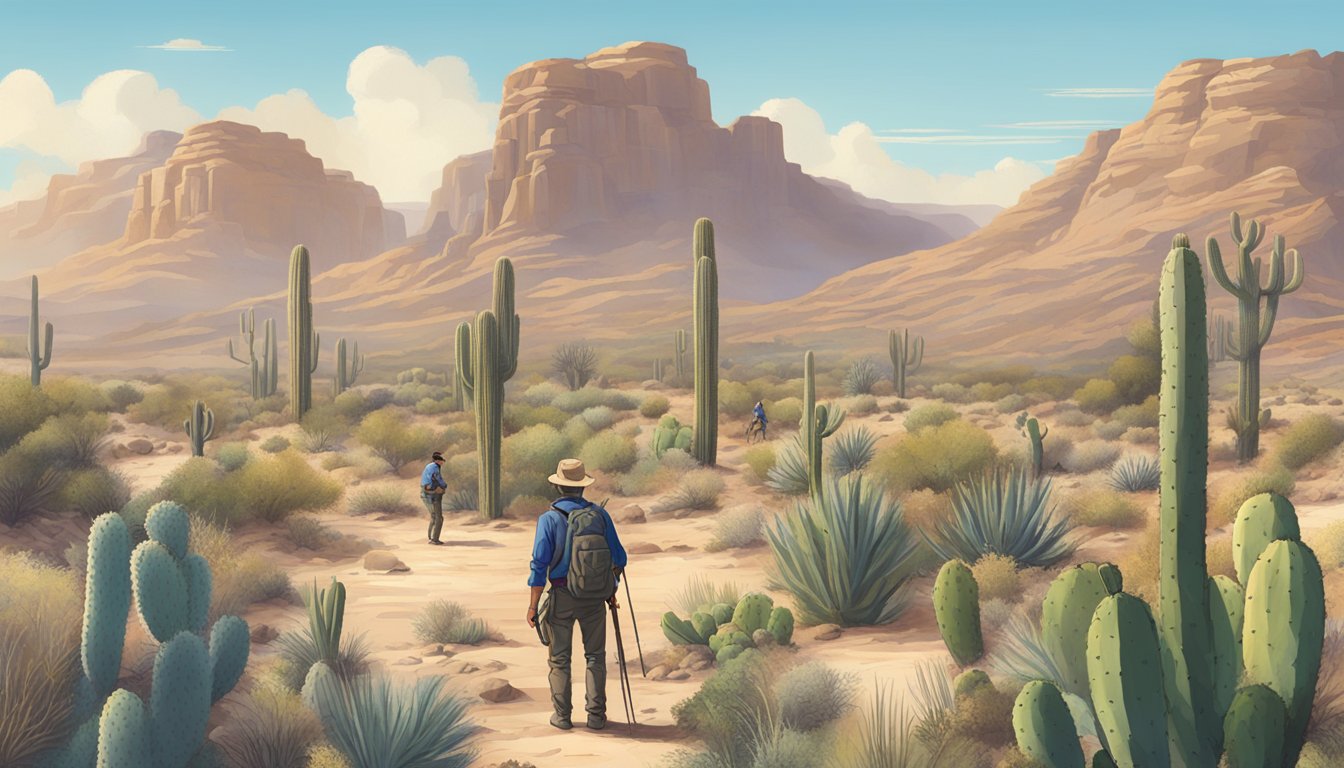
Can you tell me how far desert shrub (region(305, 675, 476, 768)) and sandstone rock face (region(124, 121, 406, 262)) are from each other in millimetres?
116360

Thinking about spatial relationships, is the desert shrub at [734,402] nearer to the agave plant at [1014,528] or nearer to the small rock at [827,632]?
the agave plant at [1014,528]

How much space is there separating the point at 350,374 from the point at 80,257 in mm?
80202

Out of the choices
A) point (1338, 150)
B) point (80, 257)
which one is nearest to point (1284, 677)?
point (1338, 150)

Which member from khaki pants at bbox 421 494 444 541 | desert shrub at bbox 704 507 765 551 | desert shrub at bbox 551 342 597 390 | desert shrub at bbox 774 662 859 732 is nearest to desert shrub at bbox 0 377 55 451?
khaki pants at bbox 421 494 444 541

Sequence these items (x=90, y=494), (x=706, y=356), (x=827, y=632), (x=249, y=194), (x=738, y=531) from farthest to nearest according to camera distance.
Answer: (x=249, y=194), (x=706, y=356), (x=738, y=531), (x=90, y=494), (x=827, y=632)

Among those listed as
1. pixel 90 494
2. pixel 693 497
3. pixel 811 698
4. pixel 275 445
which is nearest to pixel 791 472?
pixel 693 497

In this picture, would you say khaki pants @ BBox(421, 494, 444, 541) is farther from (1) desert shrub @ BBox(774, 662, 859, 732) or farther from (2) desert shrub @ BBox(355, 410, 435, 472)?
(1) desert shrub @ BBox(774, 662, 859, 732)

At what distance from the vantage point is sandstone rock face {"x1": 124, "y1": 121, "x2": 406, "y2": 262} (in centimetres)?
11950

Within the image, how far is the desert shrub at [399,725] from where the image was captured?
7.58 m

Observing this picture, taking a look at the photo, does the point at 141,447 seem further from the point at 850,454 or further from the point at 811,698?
the point at 811,698

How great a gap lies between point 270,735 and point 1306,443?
796 inches

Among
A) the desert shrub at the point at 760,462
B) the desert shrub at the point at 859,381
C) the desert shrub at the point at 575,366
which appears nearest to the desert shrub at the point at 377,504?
the desert shrub at the point at 760,462

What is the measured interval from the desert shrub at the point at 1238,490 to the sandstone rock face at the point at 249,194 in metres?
109

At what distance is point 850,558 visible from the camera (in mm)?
11438
